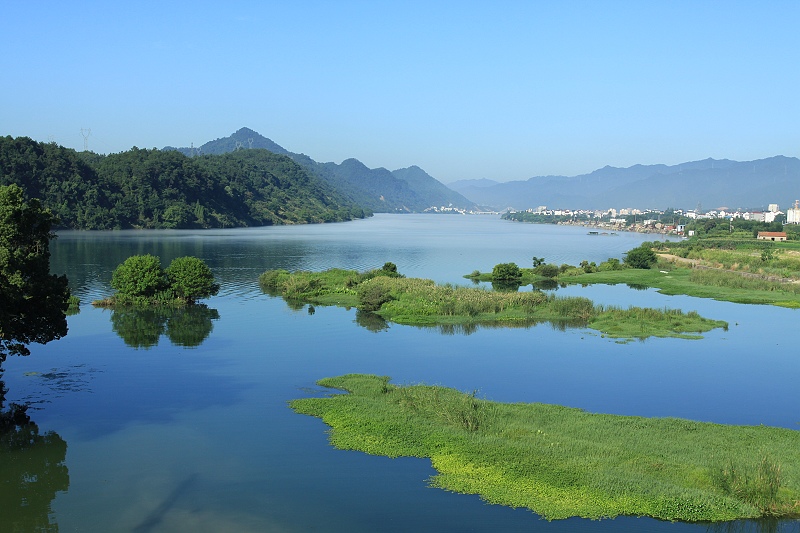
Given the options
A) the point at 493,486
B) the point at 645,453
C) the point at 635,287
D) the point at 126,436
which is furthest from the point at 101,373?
the point at 635,287

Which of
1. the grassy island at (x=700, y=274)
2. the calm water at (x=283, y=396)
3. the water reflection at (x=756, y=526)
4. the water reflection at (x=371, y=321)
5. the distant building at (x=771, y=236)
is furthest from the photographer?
the distant building at (x=771, y=236)

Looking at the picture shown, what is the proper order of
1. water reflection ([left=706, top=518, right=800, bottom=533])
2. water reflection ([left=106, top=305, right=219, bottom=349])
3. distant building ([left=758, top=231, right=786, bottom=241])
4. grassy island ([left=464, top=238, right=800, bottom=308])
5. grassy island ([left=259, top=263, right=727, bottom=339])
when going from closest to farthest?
water reflection ([left=706, top=518, right=800, bottom=533]) < water reflection ([left=106, top=305, right=219, bottom=349]) < grassy island ([left=259, top=263, right=727, bottom=339]) < grassy island ([left=464, top=238, right=800, bottom=308]) < distant building ([left=758, top=231, right=786, bottom=241])

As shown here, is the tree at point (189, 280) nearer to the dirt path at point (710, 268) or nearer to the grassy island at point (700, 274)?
the grassy island at point (700, 274)

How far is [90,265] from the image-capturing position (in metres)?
61.4

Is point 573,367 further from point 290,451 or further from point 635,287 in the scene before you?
point 635,287

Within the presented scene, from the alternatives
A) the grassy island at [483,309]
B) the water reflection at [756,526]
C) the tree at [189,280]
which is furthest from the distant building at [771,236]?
the water reflection at [756,526]

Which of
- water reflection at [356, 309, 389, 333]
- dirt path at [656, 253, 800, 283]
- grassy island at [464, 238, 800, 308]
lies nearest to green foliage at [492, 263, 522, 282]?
grassy island at [464, 238, 800, 308]

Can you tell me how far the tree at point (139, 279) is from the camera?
40594 millimetres

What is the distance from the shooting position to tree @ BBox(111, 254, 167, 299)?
40.6m

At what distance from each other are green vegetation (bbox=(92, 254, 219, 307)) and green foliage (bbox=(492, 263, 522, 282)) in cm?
2516

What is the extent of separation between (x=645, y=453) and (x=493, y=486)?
4272 millimetres

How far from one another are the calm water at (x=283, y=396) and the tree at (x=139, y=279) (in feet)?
8.25

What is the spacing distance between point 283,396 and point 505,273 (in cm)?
3813

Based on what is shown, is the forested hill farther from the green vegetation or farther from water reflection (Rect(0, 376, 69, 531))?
water reflection (Rect(0, 376, 69, 531))
